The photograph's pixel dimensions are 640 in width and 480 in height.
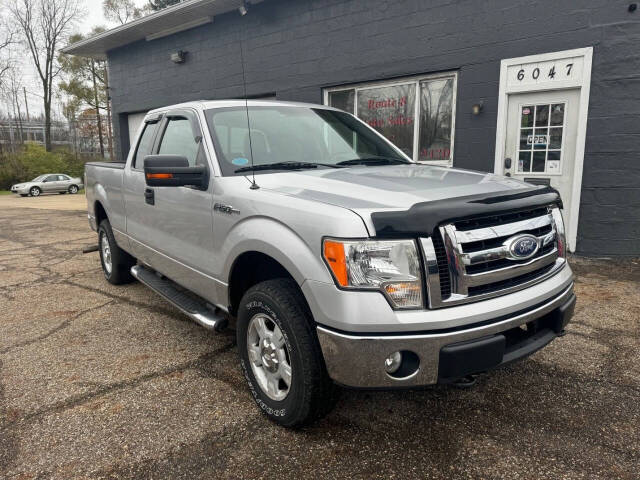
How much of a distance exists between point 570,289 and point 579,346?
1.22m

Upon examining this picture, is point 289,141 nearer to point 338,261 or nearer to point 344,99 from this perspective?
point 338,261

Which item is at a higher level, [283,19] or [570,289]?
[283,19]

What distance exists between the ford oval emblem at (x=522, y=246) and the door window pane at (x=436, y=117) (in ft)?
18.0

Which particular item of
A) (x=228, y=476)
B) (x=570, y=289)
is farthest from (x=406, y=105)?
(x=228, y=476)

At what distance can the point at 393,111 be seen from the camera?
8.16 metres

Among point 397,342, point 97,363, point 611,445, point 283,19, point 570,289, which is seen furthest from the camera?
point 283,19

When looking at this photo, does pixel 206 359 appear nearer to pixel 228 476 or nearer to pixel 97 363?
pixel 97 363

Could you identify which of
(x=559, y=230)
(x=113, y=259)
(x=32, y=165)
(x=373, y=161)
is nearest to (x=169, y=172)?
(x=373, y=161)

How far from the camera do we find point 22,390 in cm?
305

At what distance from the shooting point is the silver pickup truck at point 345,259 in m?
2.09

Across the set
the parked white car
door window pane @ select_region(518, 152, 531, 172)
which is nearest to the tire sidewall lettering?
door window pane @ select_region(518, 152, 531, 172)

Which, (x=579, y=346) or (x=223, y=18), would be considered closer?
(x=579, y=346)

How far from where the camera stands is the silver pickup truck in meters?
2.09

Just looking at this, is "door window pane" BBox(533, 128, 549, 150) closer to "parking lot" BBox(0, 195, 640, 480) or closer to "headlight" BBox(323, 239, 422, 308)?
"parking lot" BBox(0, 195, 640, 480)
